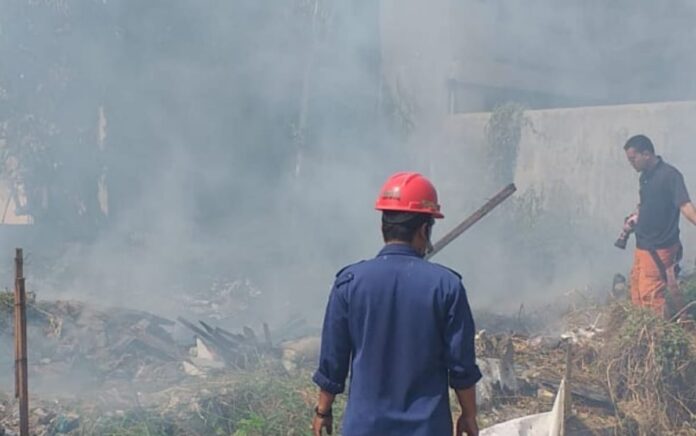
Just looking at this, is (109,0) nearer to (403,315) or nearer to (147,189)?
(147,189)

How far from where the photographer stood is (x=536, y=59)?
1205 cm

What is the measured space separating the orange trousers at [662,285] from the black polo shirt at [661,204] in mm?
73

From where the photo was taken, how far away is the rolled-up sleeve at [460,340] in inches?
84.4

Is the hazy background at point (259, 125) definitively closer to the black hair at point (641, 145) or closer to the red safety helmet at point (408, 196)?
the black hair at point (641, 145)

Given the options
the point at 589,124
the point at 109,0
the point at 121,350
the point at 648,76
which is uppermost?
the point at 109,0

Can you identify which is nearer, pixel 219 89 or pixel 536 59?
pixel 219 89

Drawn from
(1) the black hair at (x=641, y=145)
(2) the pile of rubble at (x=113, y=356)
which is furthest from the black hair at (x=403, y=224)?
(1) the black hair at (x=641, y=145)

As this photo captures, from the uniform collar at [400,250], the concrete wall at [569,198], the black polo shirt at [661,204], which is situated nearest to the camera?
the uniform collar at [400,250]

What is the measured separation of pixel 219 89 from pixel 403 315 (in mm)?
9073

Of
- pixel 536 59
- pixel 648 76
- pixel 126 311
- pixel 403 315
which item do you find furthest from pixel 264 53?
pixel 403 315

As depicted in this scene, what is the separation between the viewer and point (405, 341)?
219cm

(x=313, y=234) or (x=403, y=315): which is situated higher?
(x=403, y=315)

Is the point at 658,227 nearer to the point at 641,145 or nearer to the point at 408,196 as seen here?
the point at 641,145

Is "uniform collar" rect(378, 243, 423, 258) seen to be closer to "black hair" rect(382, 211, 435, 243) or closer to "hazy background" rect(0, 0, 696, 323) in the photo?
"black hair" rect(382, 211, 435, 243)
